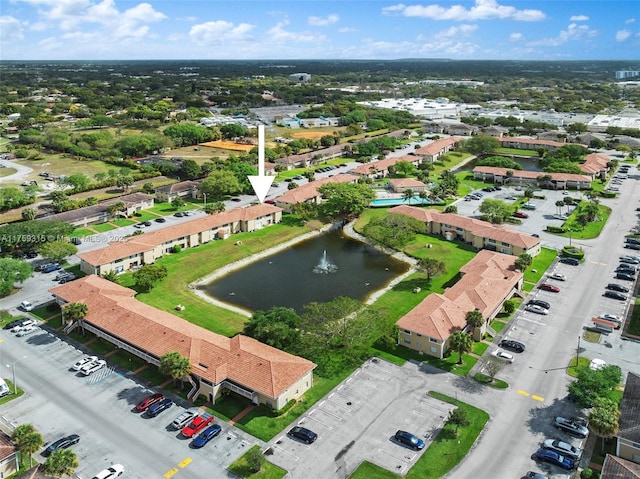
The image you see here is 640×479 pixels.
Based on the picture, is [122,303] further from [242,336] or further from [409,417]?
[409,417]

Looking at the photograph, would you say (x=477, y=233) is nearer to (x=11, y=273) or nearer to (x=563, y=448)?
(x=563, y=448)

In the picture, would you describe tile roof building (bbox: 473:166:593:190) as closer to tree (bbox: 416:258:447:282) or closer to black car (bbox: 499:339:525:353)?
tree (bbox: 416:258:447:282)

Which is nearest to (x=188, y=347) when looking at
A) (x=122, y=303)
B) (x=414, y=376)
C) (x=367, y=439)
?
(x=122, y=303)

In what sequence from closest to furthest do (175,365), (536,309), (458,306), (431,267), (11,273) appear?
(175,365) < (458,306) < (536,309) < (11,273) < (431,267)

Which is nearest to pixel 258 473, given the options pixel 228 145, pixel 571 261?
pixel 571 261

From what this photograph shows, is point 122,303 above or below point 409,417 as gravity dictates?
above

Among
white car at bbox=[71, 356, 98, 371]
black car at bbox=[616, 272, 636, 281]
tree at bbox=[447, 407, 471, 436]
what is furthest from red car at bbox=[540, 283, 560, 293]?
white car at bbox=[71, 356, 98, 371]
